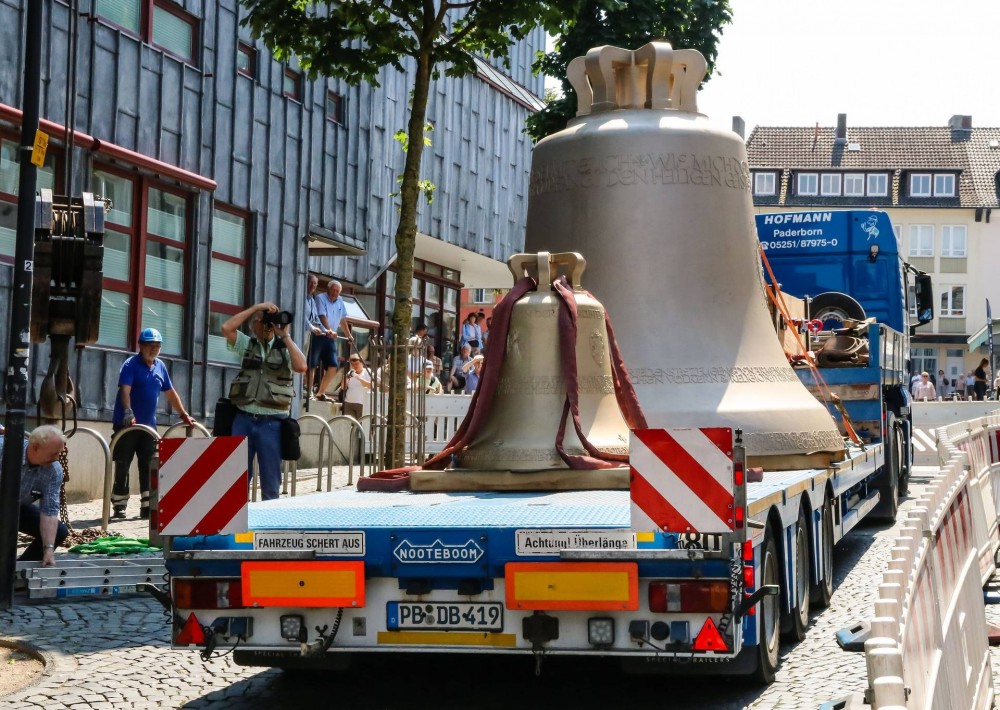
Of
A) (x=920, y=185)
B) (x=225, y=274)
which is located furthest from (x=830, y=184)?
(x=225, y=274)

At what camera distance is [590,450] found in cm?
734

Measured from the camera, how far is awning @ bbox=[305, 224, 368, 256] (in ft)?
78.8

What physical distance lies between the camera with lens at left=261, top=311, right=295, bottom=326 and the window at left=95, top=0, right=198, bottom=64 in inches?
327

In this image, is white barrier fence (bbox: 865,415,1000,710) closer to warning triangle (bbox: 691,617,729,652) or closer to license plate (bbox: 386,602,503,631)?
warning triangle (bbox: 691,617,729,652)

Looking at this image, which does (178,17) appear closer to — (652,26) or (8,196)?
(8,196)

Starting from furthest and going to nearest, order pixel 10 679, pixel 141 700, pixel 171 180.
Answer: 1. pixel 171 180
2. pixel 10 679
3. pixel 141 700

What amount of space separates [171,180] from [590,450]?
13138mm

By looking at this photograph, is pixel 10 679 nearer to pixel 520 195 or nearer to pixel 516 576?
pixel 516 576

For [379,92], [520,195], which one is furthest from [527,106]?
[379,92]

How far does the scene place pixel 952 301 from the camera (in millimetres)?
71688

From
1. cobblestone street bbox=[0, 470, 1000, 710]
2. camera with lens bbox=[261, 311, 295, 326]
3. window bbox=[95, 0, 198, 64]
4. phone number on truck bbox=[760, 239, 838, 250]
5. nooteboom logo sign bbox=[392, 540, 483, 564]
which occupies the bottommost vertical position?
cobblestone street bbox=[0, 470, 1000, 710]

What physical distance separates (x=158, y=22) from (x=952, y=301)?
5854cm

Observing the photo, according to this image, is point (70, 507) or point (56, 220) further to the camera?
point (70, 507)

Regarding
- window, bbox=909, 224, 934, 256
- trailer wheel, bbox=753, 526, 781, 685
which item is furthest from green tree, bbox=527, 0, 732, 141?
window, bbox=909, 224, 934, 256
